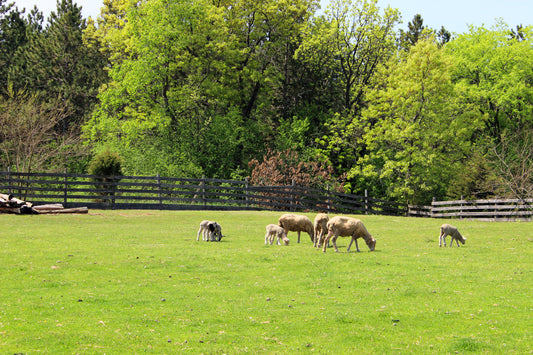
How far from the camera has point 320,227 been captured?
1864 centimetres

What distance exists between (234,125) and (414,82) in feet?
48.8

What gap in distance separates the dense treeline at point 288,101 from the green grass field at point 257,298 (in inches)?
1054

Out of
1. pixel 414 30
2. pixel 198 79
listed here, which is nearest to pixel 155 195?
pixel 198 79

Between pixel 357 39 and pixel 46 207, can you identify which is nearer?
pixel 46 207

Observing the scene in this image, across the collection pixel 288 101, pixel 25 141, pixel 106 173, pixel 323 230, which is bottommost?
pixel 323 230

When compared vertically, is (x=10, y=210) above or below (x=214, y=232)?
below

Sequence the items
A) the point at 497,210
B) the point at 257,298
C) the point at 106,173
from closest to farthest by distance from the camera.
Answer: the point at 257,298, the point at 106,173, the point at 497,210

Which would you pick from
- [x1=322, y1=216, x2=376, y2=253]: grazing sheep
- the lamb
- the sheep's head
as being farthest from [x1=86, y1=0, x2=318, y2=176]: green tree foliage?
[x1=322, y1=216, x2=376, y2=253]: grazing sheep

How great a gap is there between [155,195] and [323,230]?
807 inches

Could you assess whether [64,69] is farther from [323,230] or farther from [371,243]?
[371,243]

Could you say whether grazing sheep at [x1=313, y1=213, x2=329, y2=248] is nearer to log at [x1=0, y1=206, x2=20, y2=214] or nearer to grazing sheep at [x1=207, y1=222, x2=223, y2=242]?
grazing sheep at [x1=207, y1=222, x2=223, y2=242]

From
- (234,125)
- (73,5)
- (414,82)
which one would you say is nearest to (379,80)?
(414,82)

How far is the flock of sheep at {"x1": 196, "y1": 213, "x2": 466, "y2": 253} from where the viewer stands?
Answer: 16672 millimetres

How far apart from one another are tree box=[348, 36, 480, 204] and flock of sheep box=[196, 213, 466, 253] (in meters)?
26.4
